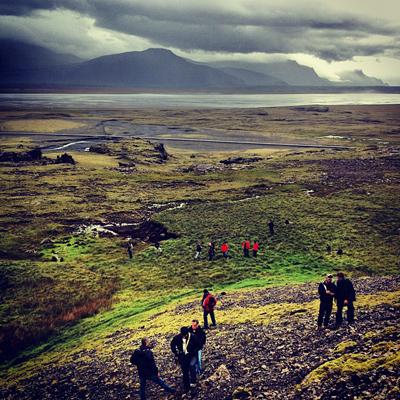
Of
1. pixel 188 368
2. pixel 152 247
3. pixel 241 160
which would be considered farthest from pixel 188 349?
pixel 241 160

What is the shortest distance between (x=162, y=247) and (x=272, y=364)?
3096 cm

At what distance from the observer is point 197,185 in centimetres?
8588

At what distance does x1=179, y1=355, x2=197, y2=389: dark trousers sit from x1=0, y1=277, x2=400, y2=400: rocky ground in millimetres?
471

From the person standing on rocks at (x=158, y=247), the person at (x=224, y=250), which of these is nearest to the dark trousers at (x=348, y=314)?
the person at (x=224, y=250)

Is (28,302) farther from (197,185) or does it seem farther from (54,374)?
(197,185)

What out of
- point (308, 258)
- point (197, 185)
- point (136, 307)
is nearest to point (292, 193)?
point (197, 185)

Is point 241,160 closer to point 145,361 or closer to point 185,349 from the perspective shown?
point 185,349

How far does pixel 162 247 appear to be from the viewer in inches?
1946

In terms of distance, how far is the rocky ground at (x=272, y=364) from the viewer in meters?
16.4

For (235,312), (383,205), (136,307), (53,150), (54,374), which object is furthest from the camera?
(53,150)

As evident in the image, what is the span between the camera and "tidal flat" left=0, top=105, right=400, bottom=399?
26.6 metres

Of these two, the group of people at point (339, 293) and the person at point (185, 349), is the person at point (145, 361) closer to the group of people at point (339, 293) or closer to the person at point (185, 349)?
the person at point (185, 349)

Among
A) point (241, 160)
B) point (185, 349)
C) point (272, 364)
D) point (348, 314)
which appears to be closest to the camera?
point (185, 349)

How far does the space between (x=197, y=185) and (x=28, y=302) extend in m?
53.2
